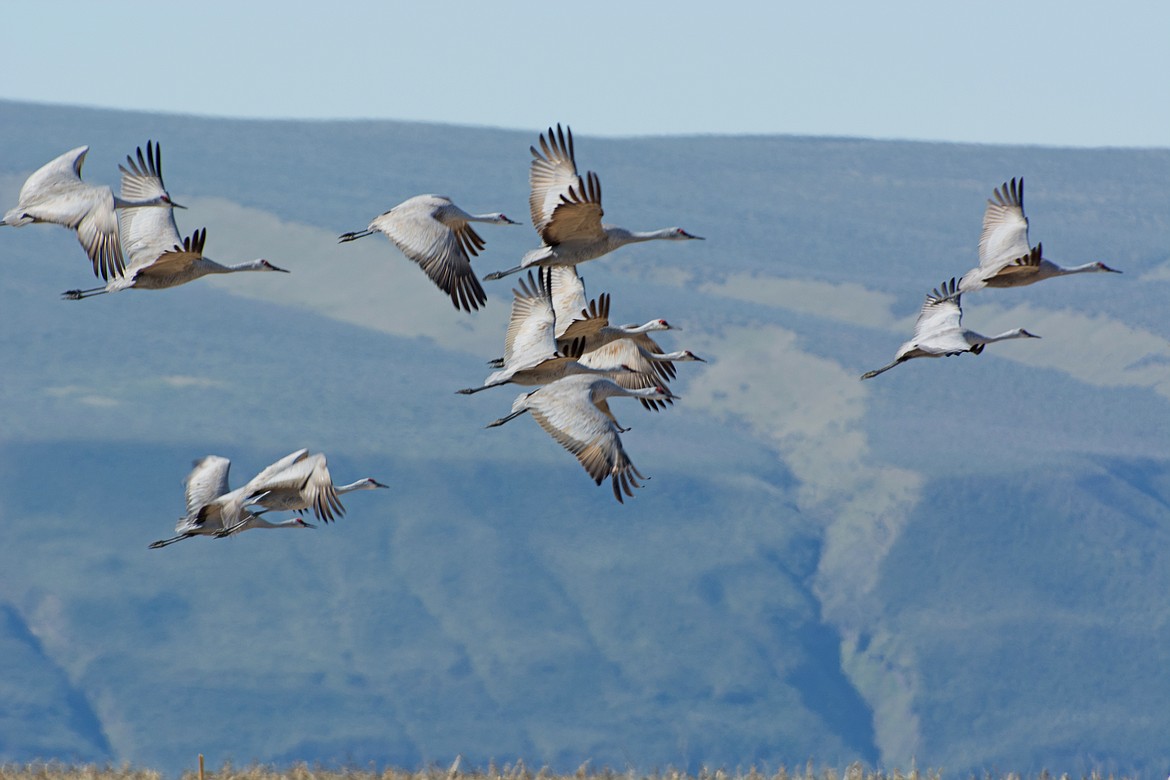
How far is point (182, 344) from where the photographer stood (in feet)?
318

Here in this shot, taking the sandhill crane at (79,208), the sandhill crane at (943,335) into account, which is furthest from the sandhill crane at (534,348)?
the sandhill crane at (79,208)

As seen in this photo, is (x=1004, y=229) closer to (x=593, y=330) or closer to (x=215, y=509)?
(x=593, y=330)

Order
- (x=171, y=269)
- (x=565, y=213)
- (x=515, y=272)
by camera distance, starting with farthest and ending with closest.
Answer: (x=515, y=272) < (x=565, y=213) < (x=171, y=269)

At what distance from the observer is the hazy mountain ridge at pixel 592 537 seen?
80.9m

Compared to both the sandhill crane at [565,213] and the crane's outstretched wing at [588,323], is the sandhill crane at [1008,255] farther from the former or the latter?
the crane's outstretched wing at [588,323]

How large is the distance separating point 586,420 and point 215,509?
9.47 feet

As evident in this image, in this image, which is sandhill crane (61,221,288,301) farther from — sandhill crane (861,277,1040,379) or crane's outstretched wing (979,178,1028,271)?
crane's outstretched wing (979,178,1028,271)

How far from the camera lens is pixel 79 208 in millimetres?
13312

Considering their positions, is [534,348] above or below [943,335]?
below

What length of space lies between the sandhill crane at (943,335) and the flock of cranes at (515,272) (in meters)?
0.02

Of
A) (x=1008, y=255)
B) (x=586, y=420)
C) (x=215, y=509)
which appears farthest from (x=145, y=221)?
(x=1008, y=255)

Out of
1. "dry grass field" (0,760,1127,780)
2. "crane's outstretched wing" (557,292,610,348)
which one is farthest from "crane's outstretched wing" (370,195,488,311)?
"dry grass field" (0,760,1127,780)

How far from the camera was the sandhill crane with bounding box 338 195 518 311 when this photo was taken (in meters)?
13.7

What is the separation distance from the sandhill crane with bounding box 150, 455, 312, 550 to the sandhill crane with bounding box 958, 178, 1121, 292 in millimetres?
Result: 5202
